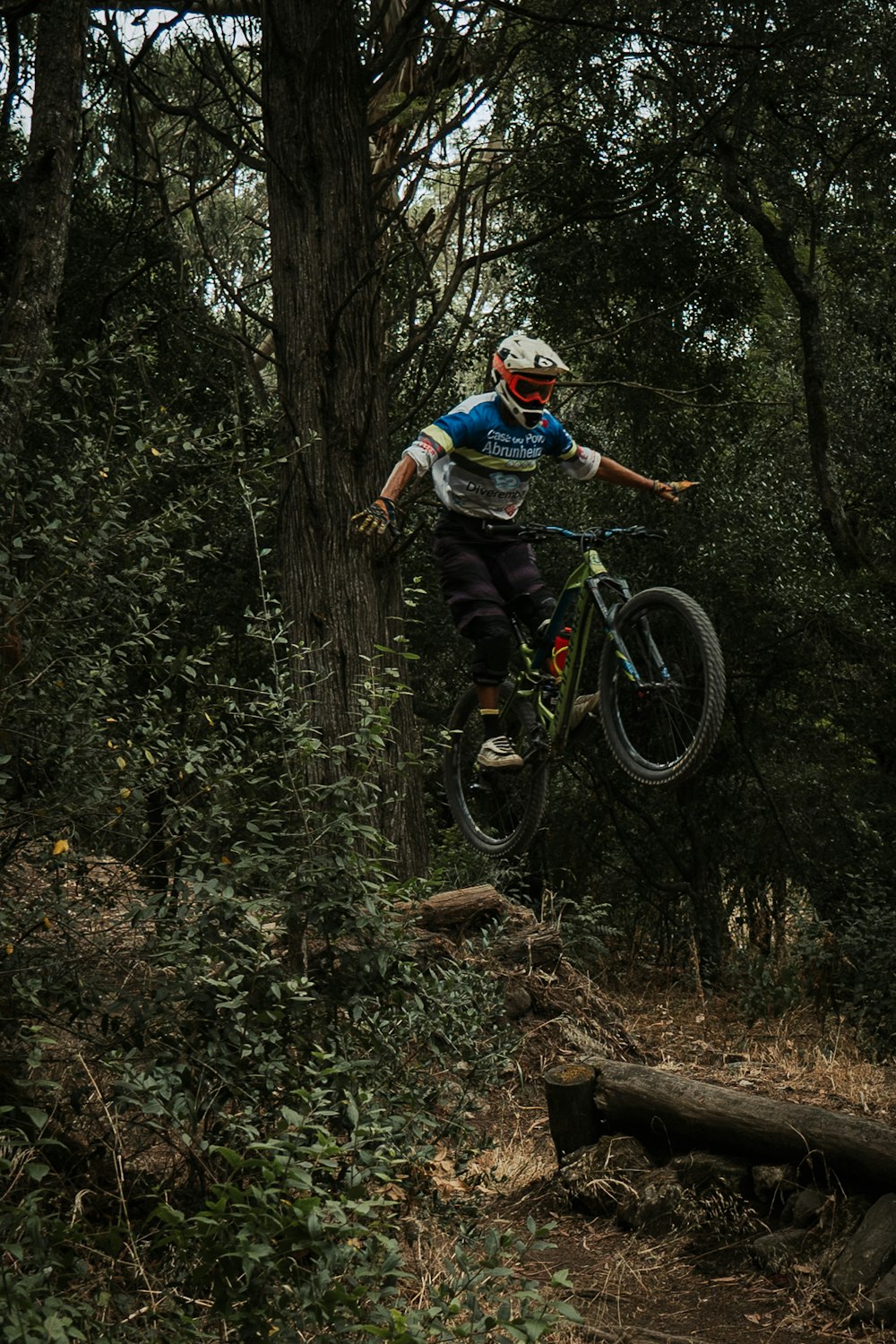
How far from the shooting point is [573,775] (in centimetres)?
1414

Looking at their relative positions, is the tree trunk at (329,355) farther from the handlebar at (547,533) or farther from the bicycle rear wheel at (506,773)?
the handlebar at (547,533)

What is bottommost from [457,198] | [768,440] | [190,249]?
[768,440]

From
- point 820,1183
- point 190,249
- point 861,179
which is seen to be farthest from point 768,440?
point 820,1183

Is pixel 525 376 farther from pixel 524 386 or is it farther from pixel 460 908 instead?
pixel 460 908

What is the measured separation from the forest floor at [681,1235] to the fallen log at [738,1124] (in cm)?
46

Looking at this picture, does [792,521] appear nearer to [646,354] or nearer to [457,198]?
[646,354]

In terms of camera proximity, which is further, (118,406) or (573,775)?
(573,775)

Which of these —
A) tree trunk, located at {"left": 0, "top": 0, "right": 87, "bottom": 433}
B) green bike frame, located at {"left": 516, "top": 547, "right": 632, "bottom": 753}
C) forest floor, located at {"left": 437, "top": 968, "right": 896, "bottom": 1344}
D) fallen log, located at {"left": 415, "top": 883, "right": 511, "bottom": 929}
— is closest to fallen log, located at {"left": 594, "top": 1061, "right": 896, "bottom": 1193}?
forest floor, located at {"left": 437, "top": 968, "right": 896, "bottom": 1344}

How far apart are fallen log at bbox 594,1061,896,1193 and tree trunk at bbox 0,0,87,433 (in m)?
4.69

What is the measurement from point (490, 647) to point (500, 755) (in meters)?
0.61

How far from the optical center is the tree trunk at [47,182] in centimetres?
761

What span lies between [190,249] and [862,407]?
7519 millimetres

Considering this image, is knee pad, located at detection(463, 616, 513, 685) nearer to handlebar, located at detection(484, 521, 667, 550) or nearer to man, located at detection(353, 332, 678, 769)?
man, located at detection(353, 332, 678, 769)

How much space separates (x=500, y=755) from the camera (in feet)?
26.1
